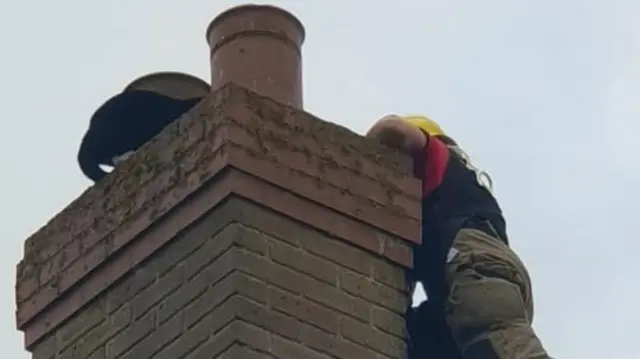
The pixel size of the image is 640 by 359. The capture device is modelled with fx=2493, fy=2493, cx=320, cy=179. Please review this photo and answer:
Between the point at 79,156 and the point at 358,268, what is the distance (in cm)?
145

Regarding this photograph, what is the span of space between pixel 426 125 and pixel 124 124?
1.29 metres

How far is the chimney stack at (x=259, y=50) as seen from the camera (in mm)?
10070

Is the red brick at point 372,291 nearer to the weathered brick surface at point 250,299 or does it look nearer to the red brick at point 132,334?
the weathered brick surface at point 250,299

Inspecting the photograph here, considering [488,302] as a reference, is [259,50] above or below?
above

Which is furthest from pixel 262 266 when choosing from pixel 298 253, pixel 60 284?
pixel 60 284

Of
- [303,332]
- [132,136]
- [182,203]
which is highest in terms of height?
[132,136]

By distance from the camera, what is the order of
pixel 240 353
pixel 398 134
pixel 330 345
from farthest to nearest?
1. pixel 398 134
2. pixel 330 345
3. pixel 240 353

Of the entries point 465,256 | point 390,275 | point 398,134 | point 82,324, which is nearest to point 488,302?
point 465,256

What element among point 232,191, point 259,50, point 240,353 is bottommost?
point 240,353

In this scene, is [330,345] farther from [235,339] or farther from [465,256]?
[465,256]

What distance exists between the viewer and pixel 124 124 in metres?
10.3

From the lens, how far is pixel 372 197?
9.79 metres

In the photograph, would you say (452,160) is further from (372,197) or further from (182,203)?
→ (182,203)

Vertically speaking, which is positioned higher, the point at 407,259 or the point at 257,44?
the point at 257,44
